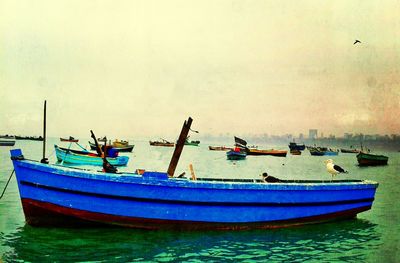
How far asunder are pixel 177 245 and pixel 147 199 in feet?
4.39

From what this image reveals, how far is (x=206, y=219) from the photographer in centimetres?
981

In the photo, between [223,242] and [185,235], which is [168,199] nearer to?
[185,235]

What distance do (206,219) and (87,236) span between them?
3.01 m

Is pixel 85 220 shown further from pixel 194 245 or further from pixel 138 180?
pixel 194 245

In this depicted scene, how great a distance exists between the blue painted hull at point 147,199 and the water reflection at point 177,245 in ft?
1.03

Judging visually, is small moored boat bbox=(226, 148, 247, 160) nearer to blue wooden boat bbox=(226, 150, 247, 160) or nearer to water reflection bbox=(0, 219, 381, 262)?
blue wooden boat bbox=(226, 150, 247, 160)

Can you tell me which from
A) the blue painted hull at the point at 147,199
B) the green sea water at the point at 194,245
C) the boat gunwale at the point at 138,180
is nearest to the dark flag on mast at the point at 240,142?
the green sea water at the point at 194,245

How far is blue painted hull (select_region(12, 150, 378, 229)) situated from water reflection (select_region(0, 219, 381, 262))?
0.31 meters

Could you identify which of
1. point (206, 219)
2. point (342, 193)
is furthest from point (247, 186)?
point (342, 193)

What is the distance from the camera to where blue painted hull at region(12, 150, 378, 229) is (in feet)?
30.7

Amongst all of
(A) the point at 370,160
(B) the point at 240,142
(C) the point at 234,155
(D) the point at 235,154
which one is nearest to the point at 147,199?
(A) the point at 370,160

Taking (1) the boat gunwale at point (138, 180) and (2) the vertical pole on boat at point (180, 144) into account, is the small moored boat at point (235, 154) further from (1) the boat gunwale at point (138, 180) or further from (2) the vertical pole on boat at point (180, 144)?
(1) the boat gunwale at point (138, 180)

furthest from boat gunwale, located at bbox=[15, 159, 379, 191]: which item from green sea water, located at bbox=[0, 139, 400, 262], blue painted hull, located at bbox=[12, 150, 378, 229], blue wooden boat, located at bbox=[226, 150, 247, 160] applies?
blue wooden boat, located at bbox=[226, 150, 247, 160]

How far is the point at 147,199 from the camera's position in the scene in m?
9.43
